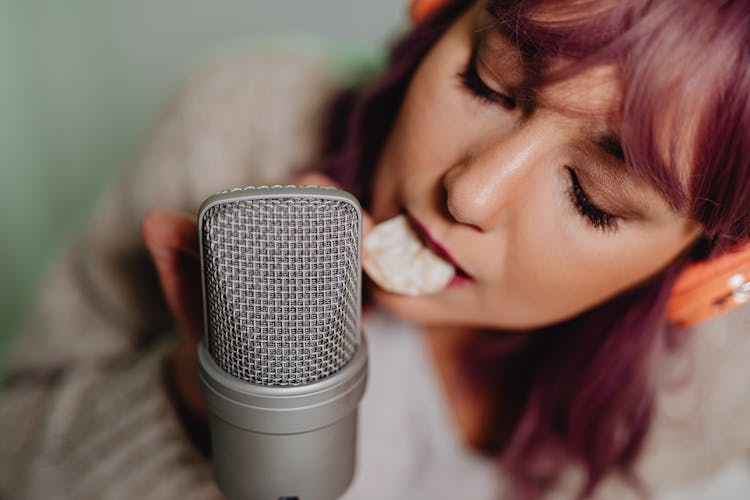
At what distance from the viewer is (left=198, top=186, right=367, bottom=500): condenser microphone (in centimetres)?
43

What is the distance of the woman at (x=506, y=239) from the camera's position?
0.49 metres

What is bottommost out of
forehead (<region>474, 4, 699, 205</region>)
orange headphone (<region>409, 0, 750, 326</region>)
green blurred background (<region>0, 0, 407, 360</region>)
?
green blurred background (<region>0, 0, 407, 360</region>)

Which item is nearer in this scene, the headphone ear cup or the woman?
the woman

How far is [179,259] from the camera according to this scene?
2.23 feet

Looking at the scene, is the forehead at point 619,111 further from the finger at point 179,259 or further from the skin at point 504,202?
the finger at point 179,259

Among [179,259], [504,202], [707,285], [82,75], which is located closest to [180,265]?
[179,259]

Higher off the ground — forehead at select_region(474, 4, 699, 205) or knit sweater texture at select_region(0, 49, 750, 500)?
forehead at select_region(474, 4, 699, 205)

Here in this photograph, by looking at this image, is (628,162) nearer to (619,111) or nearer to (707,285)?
(619,111)

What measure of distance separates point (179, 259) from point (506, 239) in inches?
12.2

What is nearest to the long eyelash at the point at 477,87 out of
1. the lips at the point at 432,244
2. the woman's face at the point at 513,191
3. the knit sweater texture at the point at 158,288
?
the woman's face at the point at 513,191

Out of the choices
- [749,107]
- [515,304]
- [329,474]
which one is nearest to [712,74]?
[749,107]

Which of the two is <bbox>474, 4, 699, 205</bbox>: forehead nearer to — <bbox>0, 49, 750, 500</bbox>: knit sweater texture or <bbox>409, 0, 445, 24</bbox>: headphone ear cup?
<bbox>409, 0, 445, 24</bbox>: headphone ear cup

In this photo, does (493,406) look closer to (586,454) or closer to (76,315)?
(586,454)

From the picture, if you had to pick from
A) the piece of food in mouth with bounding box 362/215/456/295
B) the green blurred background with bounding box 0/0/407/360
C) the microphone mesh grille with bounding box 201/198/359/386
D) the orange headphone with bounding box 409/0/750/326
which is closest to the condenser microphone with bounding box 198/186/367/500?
the microphone mesh grille with bounding box 201/198/359/386
